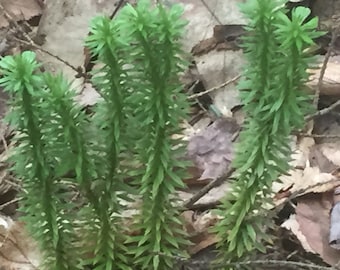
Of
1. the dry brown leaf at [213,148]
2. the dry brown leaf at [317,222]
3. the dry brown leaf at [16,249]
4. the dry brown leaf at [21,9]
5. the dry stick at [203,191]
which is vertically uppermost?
the dry brown leaf at [21,9]

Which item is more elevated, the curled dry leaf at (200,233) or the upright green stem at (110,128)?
the upright green stem at (110,128)

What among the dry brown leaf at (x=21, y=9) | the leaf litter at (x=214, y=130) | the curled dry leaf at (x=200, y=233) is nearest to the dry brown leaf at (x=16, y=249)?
the leaf litter at (x=214, y=130)

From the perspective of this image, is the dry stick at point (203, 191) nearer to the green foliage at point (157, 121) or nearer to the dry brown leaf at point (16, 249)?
the green foliage at point (157, 121)

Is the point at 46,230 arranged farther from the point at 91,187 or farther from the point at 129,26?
the point at 129,26

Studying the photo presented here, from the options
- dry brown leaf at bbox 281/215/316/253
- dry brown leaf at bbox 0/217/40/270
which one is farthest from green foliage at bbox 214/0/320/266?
dry brown leaf at bbox 0/217/40/270

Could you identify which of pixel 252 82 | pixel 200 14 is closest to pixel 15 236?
pixel 252 82

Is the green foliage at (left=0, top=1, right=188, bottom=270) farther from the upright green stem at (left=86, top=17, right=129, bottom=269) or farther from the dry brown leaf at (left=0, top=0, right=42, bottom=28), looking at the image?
the dry brown leaf at (left=0, top=0, right=42, bottom=28)
